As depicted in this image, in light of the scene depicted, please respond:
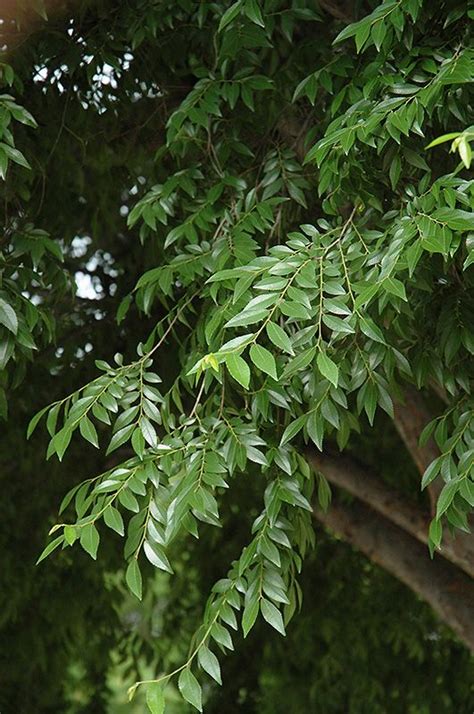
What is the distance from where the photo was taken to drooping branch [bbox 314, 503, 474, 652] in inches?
141

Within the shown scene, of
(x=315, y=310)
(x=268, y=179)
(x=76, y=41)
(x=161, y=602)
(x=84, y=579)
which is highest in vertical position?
(x=76, y=41)

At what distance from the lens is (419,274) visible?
204cm

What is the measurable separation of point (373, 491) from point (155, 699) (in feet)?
6.09

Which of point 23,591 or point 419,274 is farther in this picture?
point 23,591

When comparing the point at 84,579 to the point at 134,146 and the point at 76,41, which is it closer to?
the point at 134,146

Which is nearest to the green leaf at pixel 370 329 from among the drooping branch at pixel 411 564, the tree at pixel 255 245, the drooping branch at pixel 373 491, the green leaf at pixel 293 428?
Result: the tree at pixel 255 245

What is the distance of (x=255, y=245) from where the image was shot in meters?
2.31

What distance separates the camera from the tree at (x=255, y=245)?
193 cm

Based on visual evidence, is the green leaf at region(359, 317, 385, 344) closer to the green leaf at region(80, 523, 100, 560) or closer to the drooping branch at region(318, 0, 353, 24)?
the green leaf at region(80, 523, 100, 560)

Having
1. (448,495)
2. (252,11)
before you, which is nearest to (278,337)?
(448,495)

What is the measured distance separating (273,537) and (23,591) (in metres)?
2.31

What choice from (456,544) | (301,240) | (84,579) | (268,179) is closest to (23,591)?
(84,579)

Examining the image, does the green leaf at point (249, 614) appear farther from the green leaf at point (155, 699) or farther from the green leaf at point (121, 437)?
the green leaf at point (121, 437)

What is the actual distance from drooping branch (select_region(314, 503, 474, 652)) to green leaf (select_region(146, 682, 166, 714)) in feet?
6.07
